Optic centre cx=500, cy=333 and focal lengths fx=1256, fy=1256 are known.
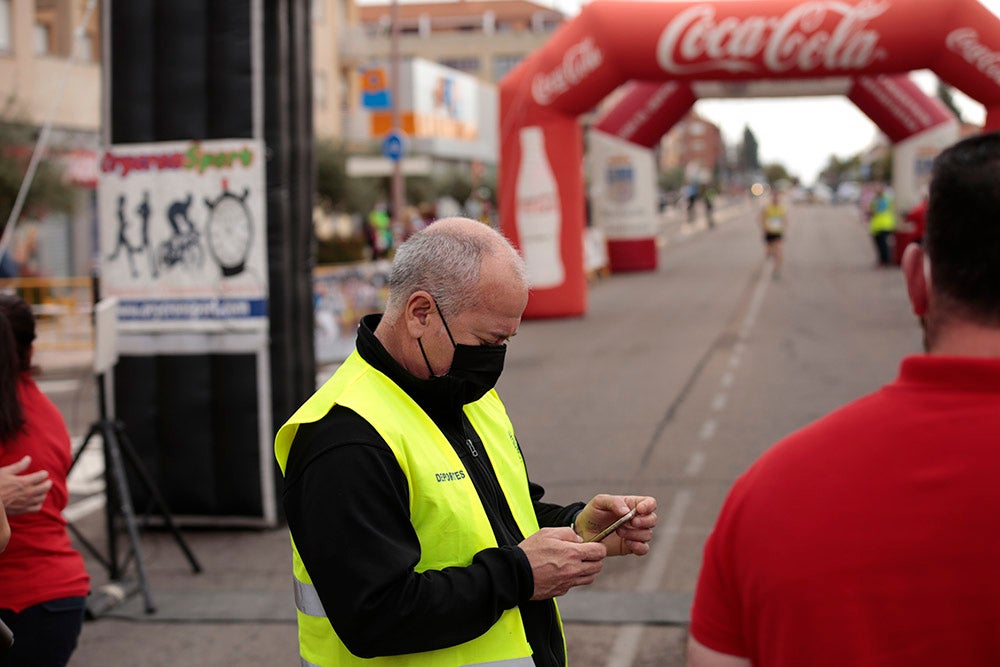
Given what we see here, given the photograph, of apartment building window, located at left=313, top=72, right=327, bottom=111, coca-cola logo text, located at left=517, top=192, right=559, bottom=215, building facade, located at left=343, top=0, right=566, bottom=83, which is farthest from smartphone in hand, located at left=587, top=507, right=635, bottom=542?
building facade, located at left=343, top=0, right=566, bottom=83

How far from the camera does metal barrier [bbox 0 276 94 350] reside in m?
19.7

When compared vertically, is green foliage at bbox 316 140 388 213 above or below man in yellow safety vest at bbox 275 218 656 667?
above

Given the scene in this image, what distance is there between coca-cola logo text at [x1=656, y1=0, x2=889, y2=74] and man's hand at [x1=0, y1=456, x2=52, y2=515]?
51.3 feet

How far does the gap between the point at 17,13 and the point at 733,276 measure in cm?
1729

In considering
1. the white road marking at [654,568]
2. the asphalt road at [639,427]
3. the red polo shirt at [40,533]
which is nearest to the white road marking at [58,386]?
the asphalt road at [639,427]

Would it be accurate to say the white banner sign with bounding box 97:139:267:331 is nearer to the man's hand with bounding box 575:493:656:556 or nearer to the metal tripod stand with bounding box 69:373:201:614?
the metal tripod stand with bounding box 69:373:201:614

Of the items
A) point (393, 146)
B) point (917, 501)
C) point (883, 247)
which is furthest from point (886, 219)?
point (917, 501)

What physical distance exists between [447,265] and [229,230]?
5.58m

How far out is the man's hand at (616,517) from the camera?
2.77 metres

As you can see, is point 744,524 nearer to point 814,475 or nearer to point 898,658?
point 814,475

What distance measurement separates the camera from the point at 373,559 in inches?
91.3

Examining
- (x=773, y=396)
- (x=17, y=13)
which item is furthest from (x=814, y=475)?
(x=17, y=13)

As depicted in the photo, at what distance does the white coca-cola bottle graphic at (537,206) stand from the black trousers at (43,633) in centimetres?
1628

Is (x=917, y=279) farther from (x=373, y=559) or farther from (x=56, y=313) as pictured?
(x=56, y=313)
